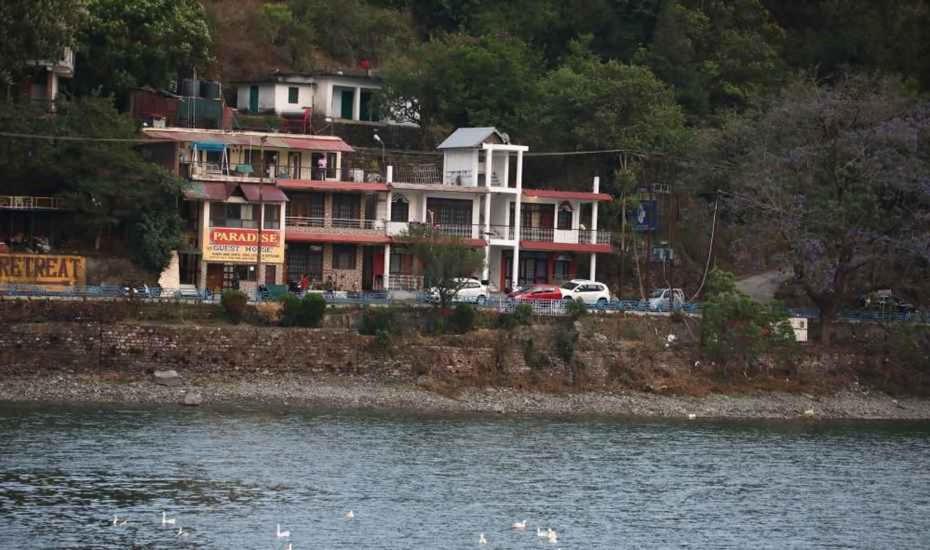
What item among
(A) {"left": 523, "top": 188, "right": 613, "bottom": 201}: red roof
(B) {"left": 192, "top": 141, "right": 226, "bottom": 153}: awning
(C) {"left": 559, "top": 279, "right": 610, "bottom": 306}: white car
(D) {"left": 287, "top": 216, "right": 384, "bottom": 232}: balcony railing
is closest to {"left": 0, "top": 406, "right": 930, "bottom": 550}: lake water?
(C) {"left": 559, "top": 279, "right": 610, "bottom": 306}: white car

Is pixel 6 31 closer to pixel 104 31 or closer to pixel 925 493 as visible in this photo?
pixel 104 31

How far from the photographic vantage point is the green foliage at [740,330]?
6650 centimetres

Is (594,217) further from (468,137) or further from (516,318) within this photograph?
(516,318)

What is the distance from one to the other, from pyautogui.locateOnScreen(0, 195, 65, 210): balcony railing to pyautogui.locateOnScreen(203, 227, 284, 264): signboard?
6431mm

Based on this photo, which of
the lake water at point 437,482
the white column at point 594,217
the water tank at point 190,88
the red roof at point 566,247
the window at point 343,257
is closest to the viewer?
the lake water at point 437,482

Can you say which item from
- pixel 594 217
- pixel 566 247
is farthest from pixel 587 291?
pixel 594 217

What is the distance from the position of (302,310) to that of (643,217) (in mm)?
23199

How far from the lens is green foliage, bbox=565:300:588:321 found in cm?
6644

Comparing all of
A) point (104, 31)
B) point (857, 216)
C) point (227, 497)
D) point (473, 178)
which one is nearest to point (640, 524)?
point (227, 497)

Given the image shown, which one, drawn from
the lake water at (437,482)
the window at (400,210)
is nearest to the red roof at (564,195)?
the window at (400,210)

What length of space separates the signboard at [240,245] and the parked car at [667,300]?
655 inches

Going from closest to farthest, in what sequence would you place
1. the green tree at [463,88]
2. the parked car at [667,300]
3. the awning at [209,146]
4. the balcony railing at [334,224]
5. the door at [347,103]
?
the parked car at [667,300]
the awning at [209,146]
the balcony railing at [334,224]
the green tree at [463,88]
the door at [347,103]

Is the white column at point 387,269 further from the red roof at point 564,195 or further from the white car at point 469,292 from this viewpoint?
the red roof at point 564,195

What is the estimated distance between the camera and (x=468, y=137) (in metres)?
77.8
